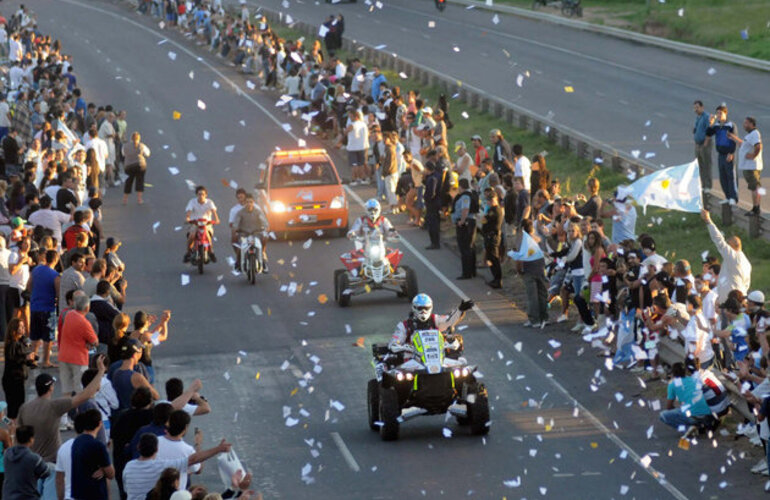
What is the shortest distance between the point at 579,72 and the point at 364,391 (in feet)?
110

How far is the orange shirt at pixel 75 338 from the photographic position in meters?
19.6

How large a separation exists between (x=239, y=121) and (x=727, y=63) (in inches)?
675

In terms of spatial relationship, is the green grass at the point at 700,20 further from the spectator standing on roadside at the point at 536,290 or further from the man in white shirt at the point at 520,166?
the spectator standing on roadside at the point at 536,290

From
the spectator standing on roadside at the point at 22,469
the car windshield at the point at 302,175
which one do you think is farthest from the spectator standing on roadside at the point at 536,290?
the spectator standing on roadside at the point at 22,469

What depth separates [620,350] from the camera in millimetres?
22625

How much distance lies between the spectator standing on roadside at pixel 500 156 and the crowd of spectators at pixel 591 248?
0.12 feet

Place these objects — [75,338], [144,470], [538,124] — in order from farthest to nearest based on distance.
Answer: [538,124] < [75,338] < [144,470]

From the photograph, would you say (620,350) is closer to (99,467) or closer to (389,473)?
(389,473)

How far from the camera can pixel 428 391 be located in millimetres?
19344

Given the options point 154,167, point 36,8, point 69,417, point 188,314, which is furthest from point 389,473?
point 36,8

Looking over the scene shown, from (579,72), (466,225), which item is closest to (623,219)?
(466,225)

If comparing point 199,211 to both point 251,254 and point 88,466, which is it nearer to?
point 251,254

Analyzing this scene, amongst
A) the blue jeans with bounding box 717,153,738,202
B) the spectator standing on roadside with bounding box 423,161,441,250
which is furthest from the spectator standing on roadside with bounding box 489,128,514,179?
the blue jeans with bounding box 717,153,738,202

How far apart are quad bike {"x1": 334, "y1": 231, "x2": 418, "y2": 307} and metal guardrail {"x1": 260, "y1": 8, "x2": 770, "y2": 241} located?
253 inches
